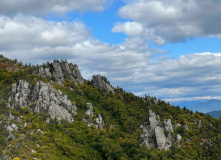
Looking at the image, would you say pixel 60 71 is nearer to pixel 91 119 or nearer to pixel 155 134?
pixel 91 119

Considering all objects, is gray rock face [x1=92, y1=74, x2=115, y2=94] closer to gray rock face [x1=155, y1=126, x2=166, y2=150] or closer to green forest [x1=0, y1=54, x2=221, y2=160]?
→ green forest [x1=0, y1=54, x2=221, y2=160]

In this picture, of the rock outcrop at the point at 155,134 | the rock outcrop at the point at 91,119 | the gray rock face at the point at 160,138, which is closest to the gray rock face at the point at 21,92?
the rock outcrop at the point at 91,119

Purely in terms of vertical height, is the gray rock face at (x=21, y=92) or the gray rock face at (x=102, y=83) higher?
the gray rock face at (x=102, y=83)

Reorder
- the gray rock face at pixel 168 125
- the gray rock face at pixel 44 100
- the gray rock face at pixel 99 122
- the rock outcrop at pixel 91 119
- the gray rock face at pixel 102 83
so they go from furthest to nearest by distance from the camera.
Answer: the gray rock face at pixel 102 83 → the gray rock face at pixel 168 125 → the gray rock face at pixel 99 122 → the rock outcrop at pixel 91 119 → the gray rock face at pixel 44 100

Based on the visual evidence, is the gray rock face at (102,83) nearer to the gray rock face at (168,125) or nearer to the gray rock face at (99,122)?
the gray rock face at (99,122)

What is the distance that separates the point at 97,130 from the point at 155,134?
30370 millimetres

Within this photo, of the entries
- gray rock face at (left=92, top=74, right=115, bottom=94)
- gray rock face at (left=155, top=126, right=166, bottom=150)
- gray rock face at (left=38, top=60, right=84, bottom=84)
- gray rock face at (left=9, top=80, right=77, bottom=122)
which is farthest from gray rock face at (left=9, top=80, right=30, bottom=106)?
gray rock face at (left=155, top=126, right=166, bottom=150)

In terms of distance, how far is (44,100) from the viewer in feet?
351

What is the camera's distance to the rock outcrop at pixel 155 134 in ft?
375

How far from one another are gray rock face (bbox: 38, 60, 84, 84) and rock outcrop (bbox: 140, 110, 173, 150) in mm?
54607

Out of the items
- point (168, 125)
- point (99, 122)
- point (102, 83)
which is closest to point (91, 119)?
point (99, 122)

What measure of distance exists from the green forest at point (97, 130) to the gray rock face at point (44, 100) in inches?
115

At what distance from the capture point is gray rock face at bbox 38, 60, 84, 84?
143m

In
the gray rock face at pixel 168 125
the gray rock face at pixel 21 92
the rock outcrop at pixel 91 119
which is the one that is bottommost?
the gray rock face at pixel 168 125
